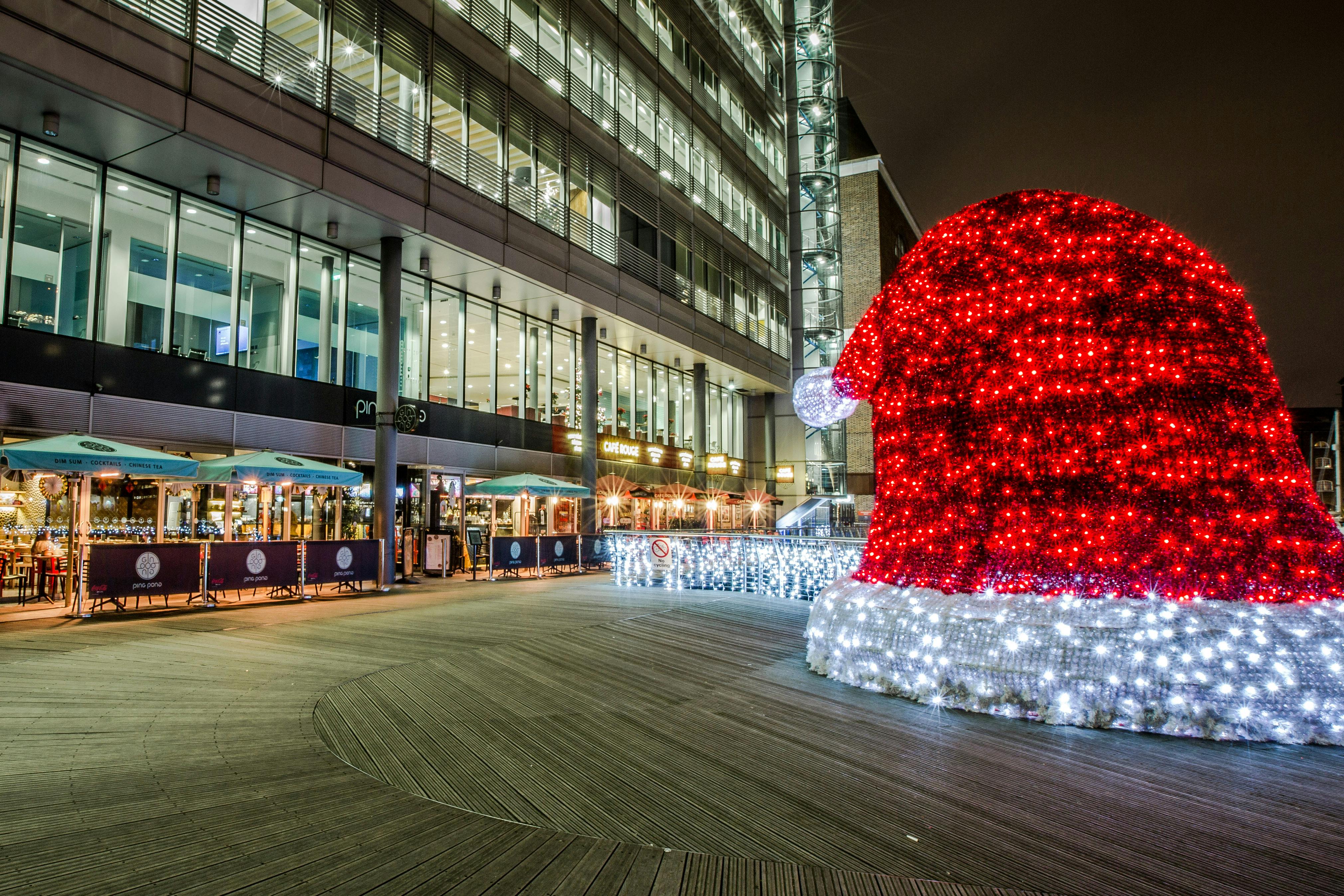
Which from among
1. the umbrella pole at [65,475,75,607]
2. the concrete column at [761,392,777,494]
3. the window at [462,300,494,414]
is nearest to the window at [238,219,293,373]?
the umbrella pole at [65,475,75,607]

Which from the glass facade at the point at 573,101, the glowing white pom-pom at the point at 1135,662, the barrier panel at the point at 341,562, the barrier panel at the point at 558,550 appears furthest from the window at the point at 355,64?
the glowing white pom-pom at the point at 1135,662

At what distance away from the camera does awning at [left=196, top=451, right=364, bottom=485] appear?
14.7 m

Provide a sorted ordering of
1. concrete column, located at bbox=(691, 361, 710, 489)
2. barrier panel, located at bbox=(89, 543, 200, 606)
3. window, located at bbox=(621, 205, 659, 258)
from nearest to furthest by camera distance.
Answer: barrier panel, located at bbox=(89, 543, 200, 606)
window, located at bbox=(621, 205, 659, 258)
concrete column, located at bbox=(691, 361, 710, 489)

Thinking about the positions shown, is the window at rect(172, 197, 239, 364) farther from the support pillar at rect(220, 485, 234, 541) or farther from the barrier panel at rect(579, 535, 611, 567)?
the barrier panel at rect(579, 535, 611, 567)

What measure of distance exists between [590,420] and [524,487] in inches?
197

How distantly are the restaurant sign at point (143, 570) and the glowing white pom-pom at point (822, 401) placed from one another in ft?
36.9

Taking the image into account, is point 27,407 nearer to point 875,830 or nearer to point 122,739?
point 122,739

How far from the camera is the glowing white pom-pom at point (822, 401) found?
8219mm

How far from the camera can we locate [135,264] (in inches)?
611

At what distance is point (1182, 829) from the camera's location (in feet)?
12.6

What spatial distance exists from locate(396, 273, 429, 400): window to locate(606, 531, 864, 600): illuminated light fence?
7.39m

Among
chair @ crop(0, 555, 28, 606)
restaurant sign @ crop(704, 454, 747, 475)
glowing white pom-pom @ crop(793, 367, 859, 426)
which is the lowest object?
chair @ crop(0, 555, 28, 606)

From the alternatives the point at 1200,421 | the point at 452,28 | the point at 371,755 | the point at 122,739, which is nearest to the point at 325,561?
the point at 122,739

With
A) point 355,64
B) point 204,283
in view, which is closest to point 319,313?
point 204,283
